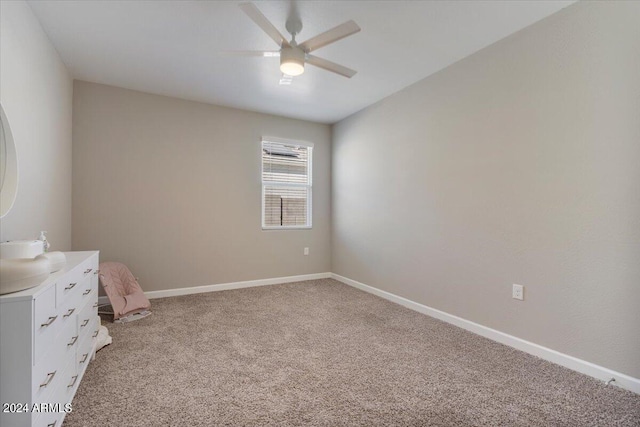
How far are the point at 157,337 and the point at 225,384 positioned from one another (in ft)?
3.40

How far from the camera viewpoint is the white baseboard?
182 centimetres

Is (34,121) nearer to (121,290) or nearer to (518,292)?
(121,290)

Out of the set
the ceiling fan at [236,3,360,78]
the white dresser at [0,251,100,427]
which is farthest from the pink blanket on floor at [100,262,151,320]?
the ceiling fan at [236,3,360,78]

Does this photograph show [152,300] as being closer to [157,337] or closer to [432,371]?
[157,337]

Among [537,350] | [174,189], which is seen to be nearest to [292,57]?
[174,189]

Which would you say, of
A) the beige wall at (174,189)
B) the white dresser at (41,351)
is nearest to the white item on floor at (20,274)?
the white dresser at (41,351)

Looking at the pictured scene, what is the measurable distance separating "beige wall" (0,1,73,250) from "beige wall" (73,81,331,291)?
0.95 feet

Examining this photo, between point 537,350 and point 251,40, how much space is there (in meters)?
3.29

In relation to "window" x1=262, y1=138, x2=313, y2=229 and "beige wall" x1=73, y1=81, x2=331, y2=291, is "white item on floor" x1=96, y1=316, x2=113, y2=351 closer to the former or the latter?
"beige wall" x1=73, y1=81, x2=331, y2=291

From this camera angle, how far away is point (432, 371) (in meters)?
1.99

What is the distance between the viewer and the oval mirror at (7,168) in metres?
1.69

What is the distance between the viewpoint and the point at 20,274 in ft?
3.74

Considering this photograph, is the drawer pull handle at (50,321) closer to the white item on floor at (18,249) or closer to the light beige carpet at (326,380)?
the white item on floor at (18,249)

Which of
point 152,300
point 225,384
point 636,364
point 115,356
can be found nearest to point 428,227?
point 636,364
